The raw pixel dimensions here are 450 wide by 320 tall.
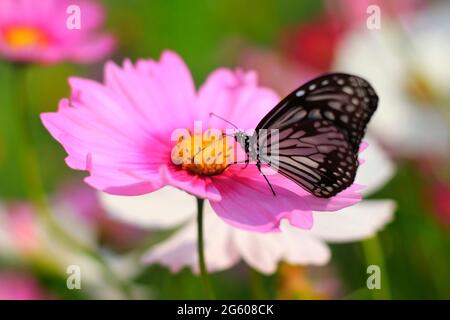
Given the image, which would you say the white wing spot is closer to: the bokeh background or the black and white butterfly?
the black and white butterfly

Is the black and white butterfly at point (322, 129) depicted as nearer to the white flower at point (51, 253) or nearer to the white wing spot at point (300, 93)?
the white wing spot at point (300, 93)

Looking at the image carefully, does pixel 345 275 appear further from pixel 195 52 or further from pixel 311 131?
pixel 195 52

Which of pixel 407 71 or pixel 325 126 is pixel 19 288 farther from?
pixel 407 71

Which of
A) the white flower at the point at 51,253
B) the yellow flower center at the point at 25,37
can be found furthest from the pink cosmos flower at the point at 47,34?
the white flower at the point at 51,253

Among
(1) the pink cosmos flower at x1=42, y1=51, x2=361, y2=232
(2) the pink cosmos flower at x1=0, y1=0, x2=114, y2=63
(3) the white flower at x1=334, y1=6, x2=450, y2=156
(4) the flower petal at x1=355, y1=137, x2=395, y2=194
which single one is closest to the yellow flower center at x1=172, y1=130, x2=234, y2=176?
(1) the pink cosmos flower at x1=42, y1=51, x2=361, y2=232

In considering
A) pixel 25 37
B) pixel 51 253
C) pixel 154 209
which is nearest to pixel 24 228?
pixel 51 253

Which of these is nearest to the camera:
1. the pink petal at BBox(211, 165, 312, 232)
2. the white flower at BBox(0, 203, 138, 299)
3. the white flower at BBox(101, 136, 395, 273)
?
the pink petal at BBox(211, 165, 312, 232)
